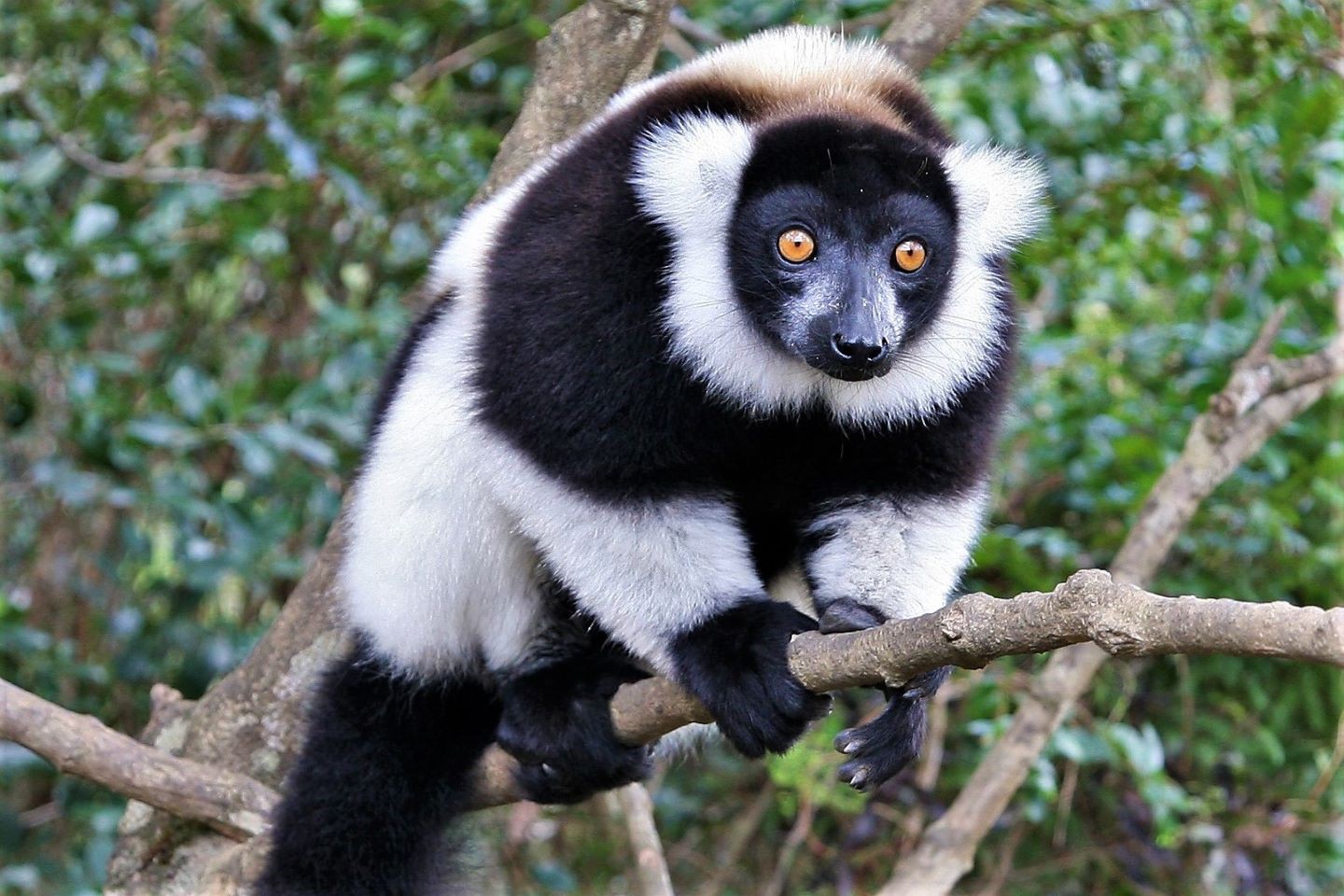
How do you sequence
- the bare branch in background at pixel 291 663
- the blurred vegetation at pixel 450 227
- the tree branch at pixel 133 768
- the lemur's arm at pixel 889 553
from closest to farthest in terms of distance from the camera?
the lemur's arm at pixel 889 553, the tree branch at pixel 133 768, the bare branch in background at pixel 291 663, the blurred vegetation at pixel 450 227

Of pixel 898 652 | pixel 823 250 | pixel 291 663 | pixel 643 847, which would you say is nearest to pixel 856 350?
pixel 823 250

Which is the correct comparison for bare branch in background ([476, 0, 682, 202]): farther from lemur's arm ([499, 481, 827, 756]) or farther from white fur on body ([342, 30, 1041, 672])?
lemur's arm ([499, 481, 827, 756])

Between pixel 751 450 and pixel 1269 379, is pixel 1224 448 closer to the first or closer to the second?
pixel 1269 379

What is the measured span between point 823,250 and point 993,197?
48cm

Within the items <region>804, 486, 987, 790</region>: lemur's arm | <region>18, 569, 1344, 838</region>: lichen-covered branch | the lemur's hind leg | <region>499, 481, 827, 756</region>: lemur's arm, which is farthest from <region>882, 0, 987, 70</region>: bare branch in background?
<region>18, 569, 1344, 838</region>: lichen-covered branch

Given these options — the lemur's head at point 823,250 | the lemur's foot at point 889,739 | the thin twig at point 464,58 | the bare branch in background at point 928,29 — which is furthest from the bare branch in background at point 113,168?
the lemur's foot at point 889,739

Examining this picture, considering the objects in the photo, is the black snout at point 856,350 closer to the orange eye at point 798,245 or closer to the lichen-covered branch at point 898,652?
the orange eye at point 798,245

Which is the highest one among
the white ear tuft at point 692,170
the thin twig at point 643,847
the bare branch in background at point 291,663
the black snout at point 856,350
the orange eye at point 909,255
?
the white ear tuft at point 692,170

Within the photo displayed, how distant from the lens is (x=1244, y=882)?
14.6 ft

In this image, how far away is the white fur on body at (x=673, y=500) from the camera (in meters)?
2.82

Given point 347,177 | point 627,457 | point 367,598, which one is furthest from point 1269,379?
point 347,177

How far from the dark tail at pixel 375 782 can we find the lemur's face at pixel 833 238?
1.22 metres

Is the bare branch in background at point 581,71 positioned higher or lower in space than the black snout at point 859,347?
lower

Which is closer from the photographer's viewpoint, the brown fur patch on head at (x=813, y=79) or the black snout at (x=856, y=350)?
the black snout at (x=856, y=350)
